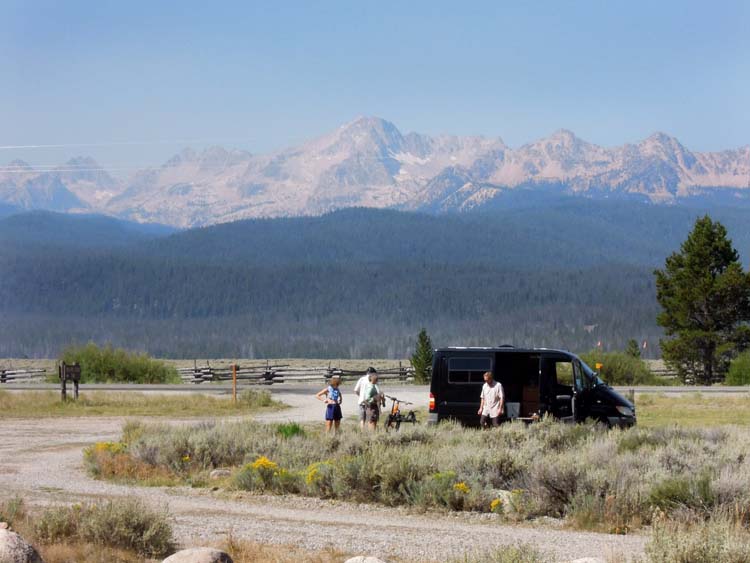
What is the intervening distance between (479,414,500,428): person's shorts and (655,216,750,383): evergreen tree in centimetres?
3822

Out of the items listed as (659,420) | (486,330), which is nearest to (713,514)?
(659,420)

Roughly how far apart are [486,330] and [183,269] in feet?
214

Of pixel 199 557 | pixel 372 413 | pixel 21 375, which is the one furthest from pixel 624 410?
pixel 21 375

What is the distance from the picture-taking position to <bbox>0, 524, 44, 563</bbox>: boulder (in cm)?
984

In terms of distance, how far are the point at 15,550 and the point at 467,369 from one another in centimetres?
1378

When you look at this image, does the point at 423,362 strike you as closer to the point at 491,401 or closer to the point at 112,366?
the point at 112,366

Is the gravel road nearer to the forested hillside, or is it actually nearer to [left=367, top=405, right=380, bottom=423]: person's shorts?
[left=367, top=405, right=380, bottom=423]: person's shorts

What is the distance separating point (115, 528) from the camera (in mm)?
11508

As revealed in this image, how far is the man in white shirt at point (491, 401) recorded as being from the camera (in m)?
21.0

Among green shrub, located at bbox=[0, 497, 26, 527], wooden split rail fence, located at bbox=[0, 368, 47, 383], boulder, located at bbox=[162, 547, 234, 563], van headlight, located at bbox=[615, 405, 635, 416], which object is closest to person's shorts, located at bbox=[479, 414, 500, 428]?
van headlight, located at bbox=[615, 405, 635, 416]

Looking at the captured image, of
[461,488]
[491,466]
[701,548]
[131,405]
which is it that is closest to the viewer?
[701,548]

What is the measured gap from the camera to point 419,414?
110ft

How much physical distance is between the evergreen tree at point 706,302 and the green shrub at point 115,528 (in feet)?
162

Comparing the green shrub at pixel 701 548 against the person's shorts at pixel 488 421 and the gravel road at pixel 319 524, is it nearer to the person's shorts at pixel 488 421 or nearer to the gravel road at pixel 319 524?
the gravel road at pixel 319 524
